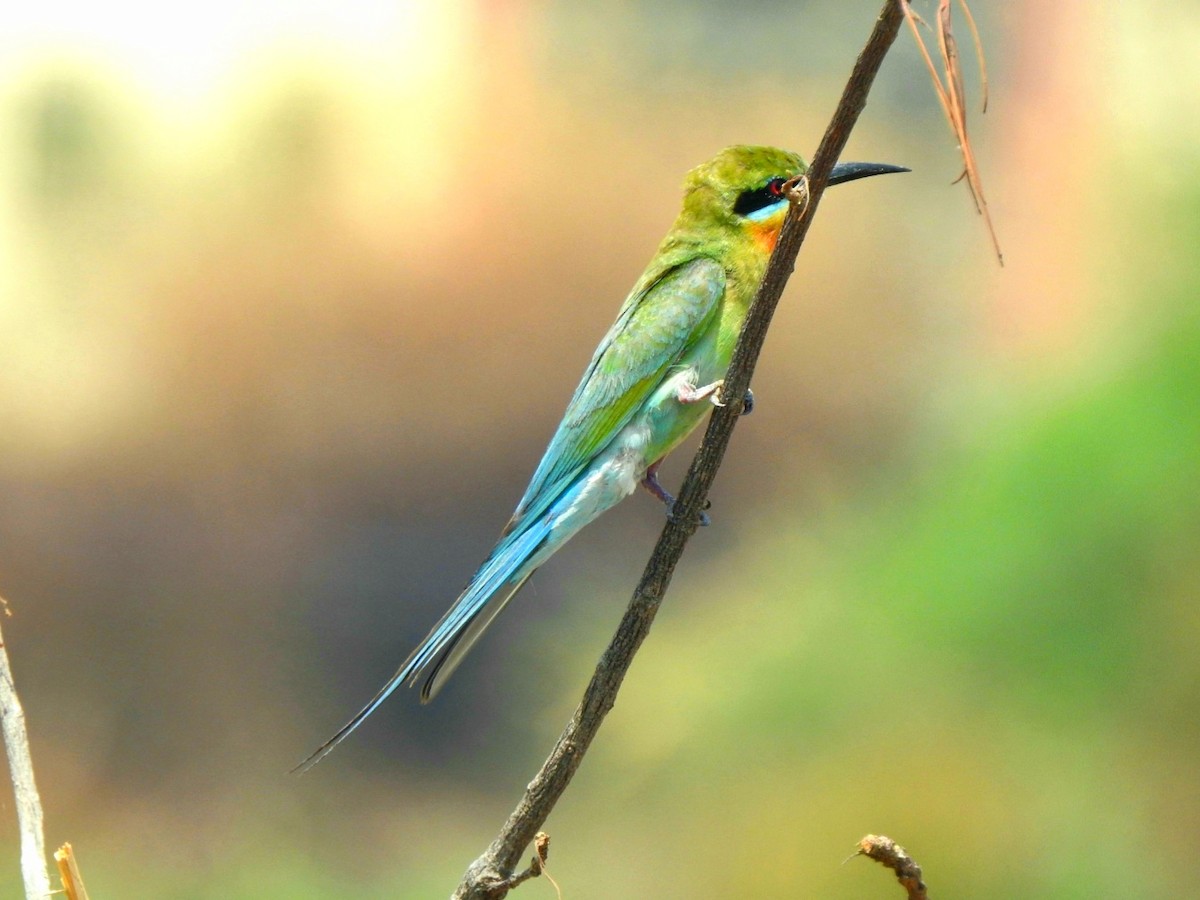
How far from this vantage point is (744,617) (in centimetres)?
267

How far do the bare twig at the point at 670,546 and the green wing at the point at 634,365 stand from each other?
0.53 m

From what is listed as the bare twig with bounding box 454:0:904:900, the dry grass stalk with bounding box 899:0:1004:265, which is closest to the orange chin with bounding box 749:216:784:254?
the bare twig with bounding box 454:0:904:900

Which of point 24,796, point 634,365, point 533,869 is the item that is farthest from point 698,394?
point 24,796

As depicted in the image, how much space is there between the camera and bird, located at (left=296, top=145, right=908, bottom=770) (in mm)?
1605

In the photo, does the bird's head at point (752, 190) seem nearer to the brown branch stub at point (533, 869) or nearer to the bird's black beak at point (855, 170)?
the bird's black beak at point (855, 170)

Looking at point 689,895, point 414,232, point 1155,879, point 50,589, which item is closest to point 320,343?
point 414,232

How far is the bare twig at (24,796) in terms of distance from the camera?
0.84 m

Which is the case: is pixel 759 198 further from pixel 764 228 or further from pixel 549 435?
pixel 549 435

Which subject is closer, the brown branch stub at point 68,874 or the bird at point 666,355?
the brown branch stub at point 68,874

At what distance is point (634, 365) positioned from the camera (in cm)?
165

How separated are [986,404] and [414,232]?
1.45 meters

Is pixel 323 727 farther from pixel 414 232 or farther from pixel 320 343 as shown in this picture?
pixel 414 232

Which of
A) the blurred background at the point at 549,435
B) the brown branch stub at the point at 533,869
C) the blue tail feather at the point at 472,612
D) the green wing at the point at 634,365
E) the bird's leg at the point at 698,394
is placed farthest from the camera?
the blurred background at the point at 549,435

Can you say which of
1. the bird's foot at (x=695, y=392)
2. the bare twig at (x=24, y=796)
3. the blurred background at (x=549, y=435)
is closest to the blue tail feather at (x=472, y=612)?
the bird's foot at (x=695, y=392)
